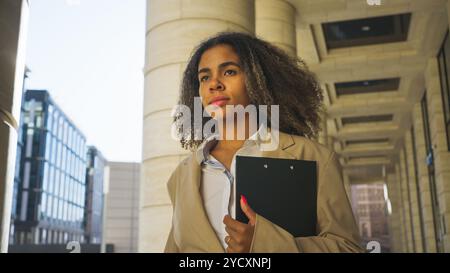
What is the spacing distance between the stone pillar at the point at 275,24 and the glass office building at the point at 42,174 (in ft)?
182

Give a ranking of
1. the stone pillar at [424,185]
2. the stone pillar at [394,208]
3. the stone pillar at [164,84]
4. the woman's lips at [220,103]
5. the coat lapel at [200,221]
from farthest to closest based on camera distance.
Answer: the stone pillar at [394,208] → the stone pillar at [424,185] → the stone pillar at [164,84] → the woman's lips at [220,103] → the coat lapel at [200,221]

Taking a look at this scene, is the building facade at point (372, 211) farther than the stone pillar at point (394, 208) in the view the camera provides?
Yes

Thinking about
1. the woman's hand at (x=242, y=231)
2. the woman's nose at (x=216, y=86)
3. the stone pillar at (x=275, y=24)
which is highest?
the stone pillar at (x=275, y=24)

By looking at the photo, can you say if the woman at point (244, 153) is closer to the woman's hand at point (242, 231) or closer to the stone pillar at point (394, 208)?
the woman's hand at point (242, 231)

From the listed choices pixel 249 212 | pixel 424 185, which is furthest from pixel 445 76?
pixel 249 212

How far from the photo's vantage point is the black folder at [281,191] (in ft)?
6.26

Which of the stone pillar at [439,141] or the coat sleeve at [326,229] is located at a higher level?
the stone pillar at [439,141]

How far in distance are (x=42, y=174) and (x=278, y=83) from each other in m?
67.8

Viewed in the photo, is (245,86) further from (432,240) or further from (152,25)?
(432,240)

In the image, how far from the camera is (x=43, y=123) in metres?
65.6

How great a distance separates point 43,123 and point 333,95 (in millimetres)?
53190

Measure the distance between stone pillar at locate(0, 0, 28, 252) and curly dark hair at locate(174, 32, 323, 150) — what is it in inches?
35.4

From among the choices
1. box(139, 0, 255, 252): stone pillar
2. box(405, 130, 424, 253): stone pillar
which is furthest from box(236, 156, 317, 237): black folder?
box(405, 130, 424, 253): stone pillar

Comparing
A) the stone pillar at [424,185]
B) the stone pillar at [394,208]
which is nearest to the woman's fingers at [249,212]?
the stone pillar at [424,185]
